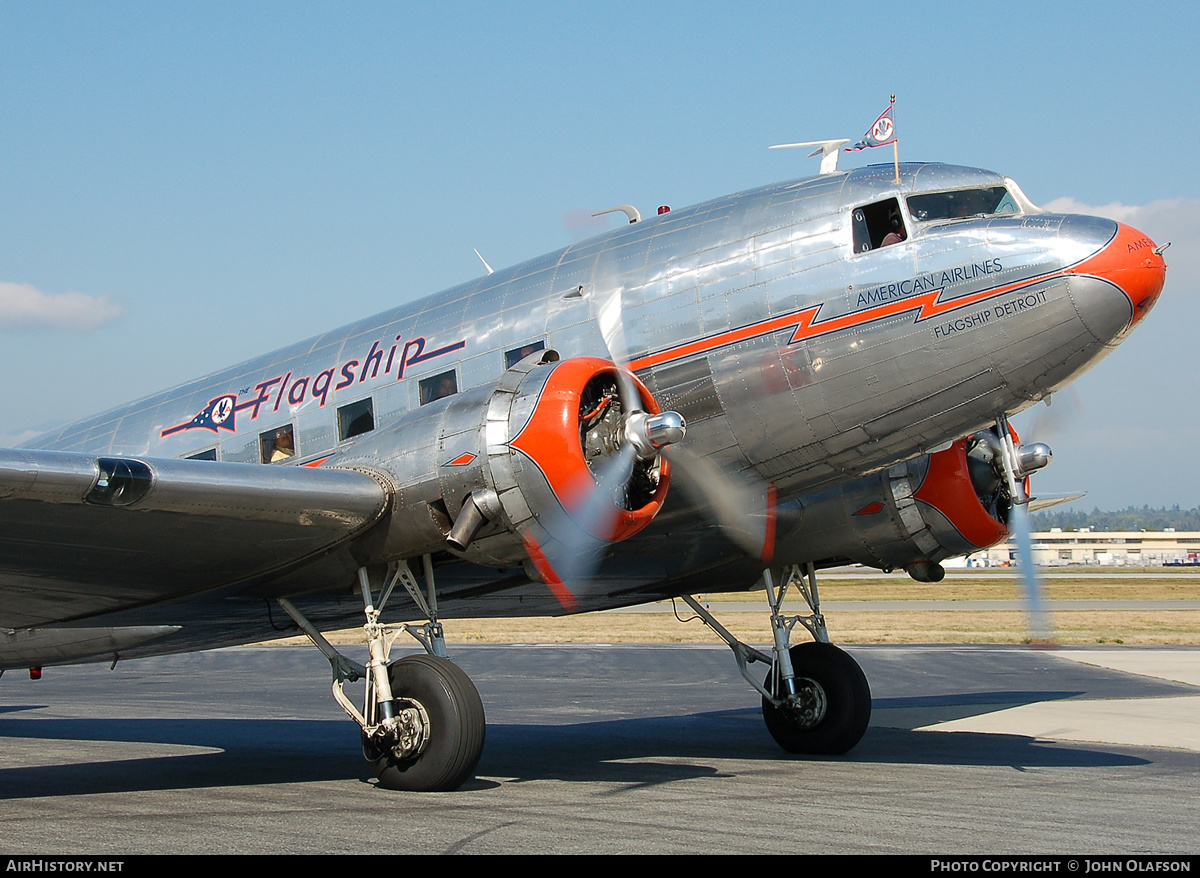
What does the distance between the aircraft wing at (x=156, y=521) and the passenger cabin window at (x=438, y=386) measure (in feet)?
4.92

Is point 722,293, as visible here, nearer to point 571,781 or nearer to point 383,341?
point 383,341

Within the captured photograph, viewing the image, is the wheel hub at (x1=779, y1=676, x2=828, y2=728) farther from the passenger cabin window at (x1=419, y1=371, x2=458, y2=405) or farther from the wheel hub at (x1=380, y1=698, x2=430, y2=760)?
the passenger cabin window at (x1=419, y1=371, x2=458, y2=405)

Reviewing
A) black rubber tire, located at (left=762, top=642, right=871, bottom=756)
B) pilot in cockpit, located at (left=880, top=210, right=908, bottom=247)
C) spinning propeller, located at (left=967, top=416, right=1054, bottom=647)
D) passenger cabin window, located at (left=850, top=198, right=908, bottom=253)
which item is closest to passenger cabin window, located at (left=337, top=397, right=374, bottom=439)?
passenger cabin window, located at (left=850, top=198, right=908, bottom=253)

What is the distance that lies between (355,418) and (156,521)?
9.18 ft

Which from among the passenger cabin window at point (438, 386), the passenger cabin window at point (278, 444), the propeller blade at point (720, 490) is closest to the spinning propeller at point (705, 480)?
the propeller blade at point (720, 490)

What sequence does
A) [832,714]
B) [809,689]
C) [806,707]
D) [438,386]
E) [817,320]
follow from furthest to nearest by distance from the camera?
[809,689], [806,707], [832,714], [438,386], [817,320]

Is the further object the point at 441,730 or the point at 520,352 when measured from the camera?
the point at 520,352

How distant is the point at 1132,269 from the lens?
8.09 metres

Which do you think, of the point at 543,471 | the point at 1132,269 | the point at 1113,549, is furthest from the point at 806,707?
the point at 1113,549

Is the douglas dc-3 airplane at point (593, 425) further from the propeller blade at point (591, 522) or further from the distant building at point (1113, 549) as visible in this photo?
the distant building at point (1113, 549)

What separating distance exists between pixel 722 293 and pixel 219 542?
174 inches

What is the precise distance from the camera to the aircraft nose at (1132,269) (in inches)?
318

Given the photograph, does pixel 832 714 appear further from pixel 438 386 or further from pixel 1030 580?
A: pixel 438 386

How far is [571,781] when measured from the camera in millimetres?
9492
